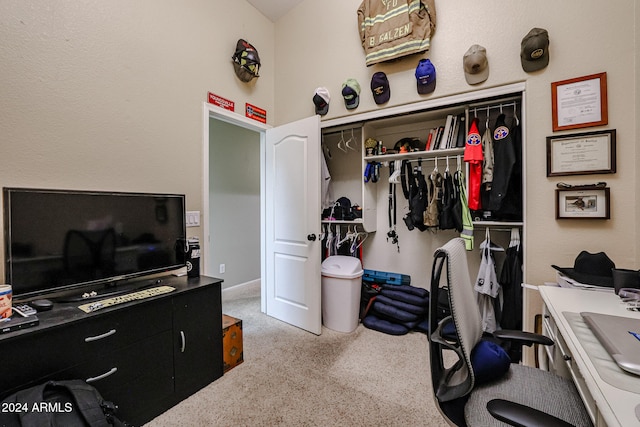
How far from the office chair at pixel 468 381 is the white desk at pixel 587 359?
10cm

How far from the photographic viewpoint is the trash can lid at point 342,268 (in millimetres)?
2594

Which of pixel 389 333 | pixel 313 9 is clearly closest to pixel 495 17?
pixel 313 9

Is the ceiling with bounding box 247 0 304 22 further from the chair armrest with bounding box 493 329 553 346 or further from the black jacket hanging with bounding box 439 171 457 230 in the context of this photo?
the chair armrest with bounding box 493 329 553 346

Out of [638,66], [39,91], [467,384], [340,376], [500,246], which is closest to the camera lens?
[467,384]

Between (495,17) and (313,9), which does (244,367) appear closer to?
(495,17)

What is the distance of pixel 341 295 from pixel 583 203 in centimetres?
194

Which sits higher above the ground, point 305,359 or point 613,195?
point 613,195

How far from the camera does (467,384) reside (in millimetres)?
930

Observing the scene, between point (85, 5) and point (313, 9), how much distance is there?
1979 millimetres

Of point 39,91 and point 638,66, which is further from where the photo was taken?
point 638,66

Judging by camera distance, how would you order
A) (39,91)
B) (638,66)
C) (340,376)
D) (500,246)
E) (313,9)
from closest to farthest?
(39,91)
(638,66)
(340,376)
(500,246)
(313,9)

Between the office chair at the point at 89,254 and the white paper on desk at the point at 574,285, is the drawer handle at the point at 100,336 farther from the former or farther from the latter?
the white paper on desk at the point at 574,285

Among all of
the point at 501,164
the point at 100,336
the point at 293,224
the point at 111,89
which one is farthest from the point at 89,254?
the point at 501,164

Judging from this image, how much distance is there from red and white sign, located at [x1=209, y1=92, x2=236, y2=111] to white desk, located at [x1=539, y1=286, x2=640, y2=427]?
8.86 feet
